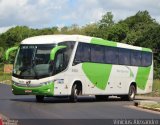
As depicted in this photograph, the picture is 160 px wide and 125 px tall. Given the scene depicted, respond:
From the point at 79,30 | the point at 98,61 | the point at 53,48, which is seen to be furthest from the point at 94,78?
the point at 79,30

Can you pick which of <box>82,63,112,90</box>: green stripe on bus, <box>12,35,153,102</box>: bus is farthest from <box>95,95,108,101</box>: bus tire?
<box>82,63,112,90</box>: green stripe on bus

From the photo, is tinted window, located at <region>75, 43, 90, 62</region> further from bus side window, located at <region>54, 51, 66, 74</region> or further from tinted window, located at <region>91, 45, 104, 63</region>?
bus side window, located at <region>54, 51, 66, 74</region>

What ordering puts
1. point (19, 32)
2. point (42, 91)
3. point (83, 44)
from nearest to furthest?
point (42, 91) < point (83, 44) < point (19, 32)

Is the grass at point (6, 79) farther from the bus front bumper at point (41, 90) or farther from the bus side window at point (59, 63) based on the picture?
the bus front bumper at point (41, 90)

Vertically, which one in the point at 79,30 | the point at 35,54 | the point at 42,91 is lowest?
the point at 42,91

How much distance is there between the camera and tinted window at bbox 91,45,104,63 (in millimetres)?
27938

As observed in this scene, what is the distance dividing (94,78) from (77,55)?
273 cm

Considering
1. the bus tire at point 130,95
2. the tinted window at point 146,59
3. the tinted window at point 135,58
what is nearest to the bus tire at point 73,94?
the bus tire at point 130,95

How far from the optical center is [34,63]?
981 inches

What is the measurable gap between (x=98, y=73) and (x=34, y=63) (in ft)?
16.5

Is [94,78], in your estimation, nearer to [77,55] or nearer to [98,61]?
[98,61]

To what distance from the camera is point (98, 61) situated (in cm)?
2852

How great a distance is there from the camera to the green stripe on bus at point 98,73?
27520mm

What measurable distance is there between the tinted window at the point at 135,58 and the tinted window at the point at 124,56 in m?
0.61
